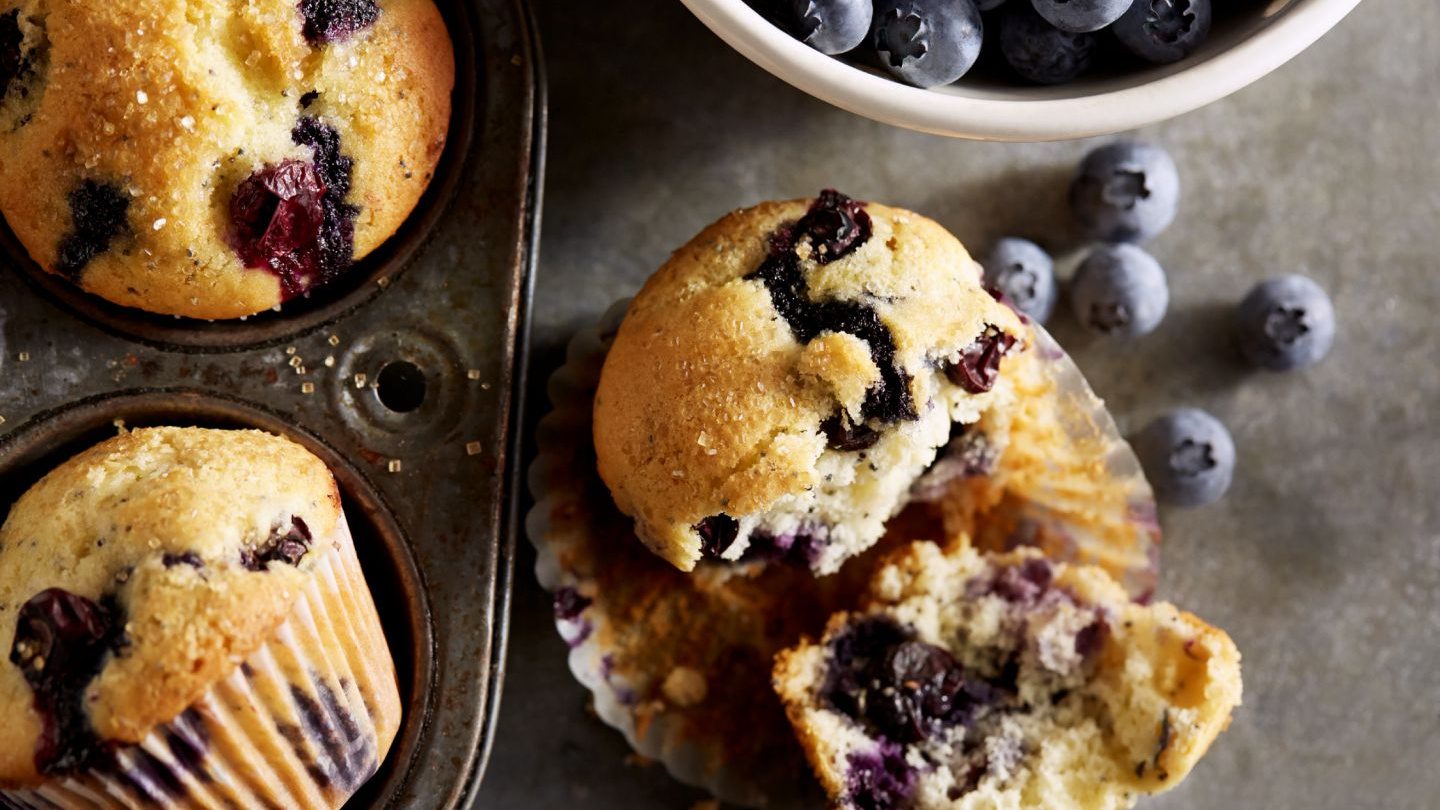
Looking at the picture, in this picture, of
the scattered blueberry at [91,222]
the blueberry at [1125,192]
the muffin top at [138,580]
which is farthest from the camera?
the blueberry at [1125,192]

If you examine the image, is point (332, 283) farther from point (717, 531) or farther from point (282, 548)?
point (717, 531)

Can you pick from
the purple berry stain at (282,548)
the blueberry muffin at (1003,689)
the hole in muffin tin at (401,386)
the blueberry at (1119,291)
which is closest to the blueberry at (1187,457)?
the blueberry at (1119,291)

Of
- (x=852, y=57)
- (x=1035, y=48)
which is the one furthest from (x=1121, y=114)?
(x=852, y=57)

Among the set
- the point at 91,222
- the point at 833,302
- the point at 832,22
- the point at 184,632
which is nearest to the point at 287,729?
the point at 184,632

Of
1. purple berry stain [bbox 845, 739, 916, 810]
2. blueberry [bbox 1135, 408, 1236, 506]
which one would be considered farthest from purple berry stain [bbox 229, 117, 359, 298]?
blueberry [bbox 1135, 408, 1236, 506]

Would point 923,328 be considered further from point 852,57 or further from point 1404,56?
point 1404,56

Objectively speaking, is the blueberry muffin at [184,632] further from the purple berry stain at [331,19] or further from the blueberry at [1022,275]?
the blueberry at [1022,275]
